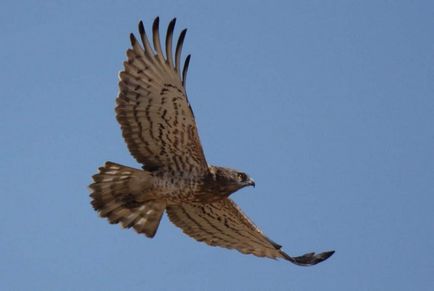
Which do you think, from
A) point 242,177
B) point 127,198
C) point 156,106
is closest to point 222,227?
point 242,177

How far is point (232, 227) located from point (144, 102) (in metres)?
2.37

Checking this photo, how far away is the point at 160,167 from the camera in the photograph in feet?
40.2

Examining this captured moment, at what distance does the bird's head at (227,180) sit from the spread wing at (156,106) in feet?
0.50

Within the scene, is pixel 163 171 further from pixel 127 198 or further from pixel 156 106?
pixel 156 106

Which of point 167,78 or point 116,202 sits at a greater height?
point 167,78

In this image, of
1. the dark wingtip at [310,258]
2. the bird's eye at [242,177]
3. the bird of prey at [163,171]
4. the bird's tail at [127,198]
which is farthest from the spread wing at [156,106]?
the dark wingtip at [310,258]

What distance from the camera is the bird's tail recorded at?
1215cm

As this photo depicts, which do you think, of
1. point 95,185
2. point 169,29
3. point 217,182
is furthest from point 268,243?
point 169,29

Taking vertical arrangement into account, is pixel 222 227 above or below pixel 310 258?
above

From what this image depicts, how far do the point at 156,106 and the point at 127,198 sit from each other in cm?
133

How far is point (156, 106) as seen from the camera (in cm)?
1178

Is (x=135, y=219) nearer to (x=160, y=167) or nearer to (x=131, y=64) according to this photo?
(x=160, y=167)

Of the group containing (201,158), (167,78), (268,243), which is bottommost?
(268,243)

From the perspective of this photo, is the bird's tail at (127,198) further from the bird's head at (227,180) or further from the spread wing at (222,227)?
the bird's head at (227,180)
